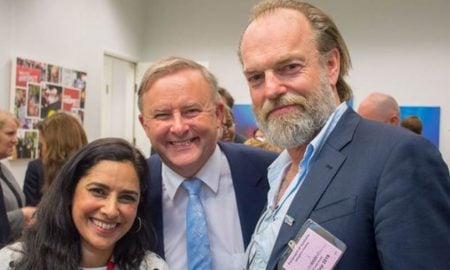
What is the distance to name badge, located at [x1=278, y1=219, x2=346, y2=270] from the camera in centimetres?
110

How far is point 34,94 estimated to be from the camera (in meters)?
4.75

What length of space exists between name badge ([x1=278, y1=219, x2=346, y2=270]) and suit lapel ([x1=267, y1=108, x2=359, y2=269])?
20 mm

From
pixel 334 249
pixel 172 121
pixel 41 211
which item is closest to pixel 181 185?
pixel 172 121

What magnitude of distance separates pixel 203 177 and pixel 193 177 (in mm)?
38

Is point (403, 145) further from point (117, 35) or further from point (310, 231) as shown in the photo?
point (117, 35)

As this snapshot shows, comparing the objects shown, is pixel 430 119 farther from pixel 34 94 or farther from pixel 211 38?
pixel 34 94

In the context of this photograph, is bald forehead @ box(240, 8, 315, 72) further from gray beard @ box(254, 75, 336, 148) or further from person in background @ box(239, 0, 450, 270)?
gray beard @ box(254, 75, 336, 148)

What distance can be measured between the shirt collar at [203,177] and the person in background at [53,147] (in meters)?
1.55

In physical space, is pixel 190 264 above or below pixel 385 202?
below

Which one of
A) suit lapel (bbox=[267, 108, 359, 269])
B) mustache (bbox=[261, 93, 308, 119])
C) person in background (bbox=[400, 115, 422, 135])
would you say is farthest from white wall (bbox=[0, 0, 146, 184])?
suit lapel (bbox=[267, 108, 359, 269])

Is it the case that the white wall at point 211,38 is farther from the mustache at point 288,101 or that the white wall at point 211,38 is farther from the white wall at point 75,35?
the mustache at point 288,101

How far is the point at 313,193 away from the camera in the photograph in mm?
1176

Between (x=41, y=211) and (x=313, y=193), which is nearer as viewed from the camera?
(x=313, y=193)

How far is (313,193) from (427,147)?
29cm
